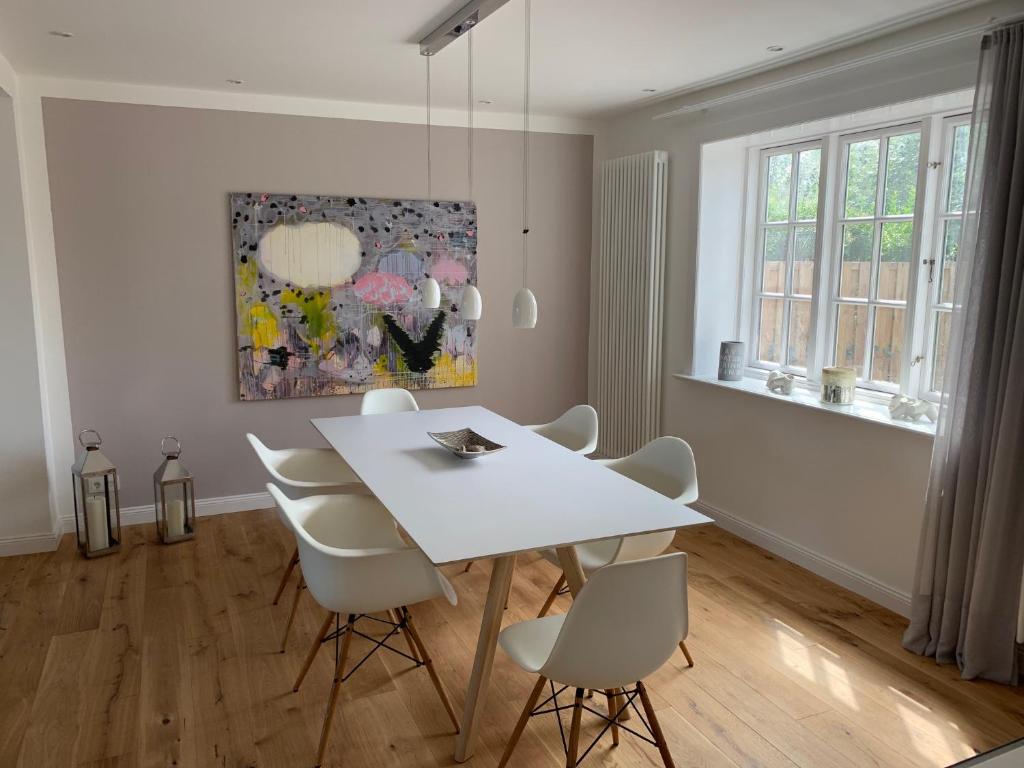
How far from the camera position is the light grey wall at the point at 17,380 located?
Answer: 3936mm

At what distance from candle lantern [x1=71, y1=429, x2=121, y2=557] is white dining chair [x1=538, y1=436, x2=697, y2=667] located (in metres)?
2.43

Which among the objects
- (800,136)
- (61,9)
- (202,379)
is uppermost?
(61,9)

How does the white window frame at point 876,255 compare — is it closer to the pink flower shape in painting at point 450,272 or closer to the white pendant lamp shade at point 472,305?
the white pendant lamp shade at point 472,305

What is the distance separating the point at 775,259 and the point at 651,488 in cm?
194

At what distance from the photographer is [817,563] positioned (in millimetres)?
3900

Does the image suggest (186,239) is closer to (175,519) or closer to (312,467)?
(175,519)

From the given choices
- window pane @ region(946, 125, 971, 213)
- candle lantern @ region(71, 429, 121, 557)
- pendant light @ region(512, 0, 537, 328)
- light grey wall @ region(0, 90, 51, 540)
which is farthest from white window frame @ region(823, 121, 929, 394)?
light grey wall @ region(0, 90, 51, 540)

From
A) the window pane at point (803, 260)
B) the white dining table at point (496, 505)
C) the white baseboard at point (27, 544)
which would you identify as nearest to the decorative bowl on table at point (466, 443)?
the white dining table at point (496, 505)

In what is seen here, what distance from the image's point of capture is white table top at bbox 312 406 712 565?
7.60 ft

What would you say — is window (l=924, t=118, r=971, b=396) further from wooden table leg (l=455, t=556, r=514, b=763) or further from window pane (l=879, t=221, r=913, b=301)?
wooden table leg (l=455, t=556, r=514, b=763)

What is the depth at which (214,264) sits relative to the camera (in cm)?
462

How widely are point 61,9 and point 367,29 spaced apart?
116cm

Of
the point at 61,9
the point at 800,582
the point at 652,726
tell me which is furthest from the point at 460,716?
the point at 61,9

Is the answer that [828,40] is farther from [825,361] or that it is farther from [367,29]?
[367,29]
